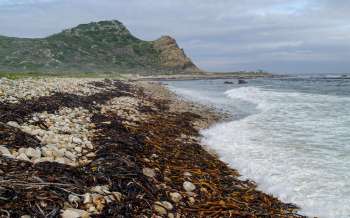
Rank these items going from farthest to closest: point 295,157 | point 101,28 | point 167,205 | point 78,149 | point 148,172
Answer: point 101,28
point 295,157
point 78,149
point 148,172
point 167,205

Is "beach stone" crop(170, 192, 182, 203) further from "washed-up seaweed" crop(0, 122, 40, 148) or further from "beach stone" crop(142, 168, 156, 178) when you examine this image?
"washed-up seaweed" crop(0, 122, 40, 148)

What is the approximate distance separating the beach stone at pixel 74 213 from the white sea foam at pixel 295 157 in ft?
10.8

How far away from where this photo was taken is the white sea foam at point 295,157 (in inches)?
252

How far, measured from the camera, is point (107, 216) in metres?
4.34

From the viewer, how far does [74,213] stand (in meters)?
4.17

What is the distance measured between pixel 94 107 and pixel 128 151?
6.12 m

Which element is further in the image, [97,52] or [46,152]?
[97,52]

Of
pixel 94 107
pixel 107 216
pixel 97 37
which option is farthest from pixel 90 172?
pixel 97 37

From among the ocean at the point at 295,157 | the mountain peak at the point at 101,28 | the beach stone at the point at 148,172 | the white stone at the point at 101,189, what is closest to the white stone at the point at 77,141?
the beach stone at the point at 148,172

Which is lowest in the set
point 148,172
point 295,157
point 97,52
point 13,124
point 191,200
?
point 295,157

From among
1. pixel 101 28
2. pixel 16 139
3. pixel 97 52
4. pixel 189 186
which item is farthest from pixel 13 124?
pixel 101 28

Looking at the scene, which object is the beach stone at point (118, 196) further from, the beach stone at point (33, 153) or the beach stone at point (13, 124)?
the beach stone at point (13, 124)

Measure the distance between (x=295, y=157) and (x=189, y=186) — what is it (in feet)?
12.4

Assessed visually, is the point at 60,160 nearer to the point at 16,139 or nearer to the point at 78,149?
the point at 78,149
